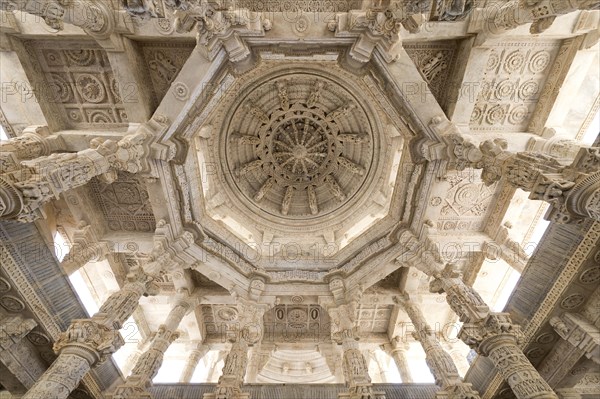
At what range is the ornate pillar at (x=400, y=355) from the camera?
1209 cm

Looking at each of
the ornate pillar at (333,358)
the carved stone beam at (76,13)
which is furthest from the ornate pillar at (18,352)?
the ornate pillar at (333,358)

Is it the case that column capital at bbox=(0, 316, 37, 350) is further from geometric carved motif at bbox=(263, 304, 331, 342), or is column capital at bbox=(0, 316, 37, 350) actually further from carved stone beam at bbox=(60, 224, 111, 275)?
geometric carved motif at bbox=(263, 304, 331, 342)

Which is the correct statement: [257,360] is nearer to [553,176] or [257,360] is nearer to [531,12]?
[553,176]

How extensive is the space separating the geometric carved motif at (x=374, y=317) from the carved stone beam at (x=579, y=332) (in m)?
7.30

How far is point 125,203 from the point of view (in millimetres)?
11266

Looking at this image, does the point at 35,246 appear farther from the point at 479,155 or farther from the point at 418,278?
the point at 418,278

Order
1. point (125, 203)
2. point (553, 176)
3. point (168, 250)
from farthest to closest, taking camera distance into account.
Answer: point (125, 203), point (168, 250), point (553, 176)

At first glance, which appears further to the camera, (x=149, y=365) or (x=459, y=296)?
(x=149, y=365)

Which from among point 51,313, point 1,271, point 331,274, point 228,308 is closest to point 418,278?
point 331,274

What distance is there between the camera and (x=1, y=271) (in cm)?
638

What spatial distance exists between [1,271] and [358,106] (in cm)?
1141

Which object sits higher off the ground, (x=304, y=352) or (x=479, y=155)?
(x=304, y=352)

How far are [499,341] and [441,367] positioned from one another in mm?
2228

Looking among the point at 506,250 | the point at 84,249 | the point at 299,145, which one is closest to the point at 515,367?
the point at 506,250
